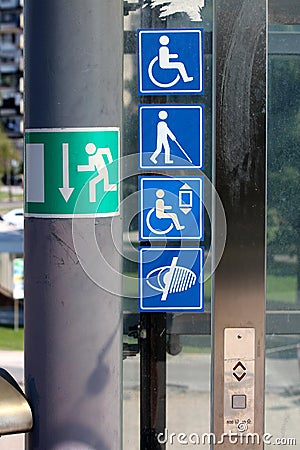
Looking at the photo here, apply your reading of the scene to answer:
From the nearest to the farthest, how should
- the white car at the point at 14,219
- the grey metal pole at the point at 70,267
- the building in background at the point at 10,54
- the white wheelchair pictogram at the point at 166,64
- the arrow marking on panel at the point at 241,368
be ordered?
1. the grey metal pole at the point at 70,267
2. the white wheelchair pictogram at the point at 166,64
3. the arrow marking on panel at the point at 241,368
4. the white car at the point at 14,219
5. the building in background at the point at 10,54

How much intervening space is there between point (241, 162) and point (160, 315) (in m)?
0.69

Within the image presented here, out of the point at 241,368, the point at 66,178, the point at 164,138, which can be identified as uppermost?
the point at 164,138

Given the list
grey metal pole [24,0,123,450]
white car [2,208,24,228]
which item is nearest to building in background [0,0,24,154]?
white car [2,208,24,228]

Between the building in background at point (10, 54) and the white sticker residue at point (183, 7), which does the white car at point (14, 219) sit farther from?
the building in background at point (10, 54)

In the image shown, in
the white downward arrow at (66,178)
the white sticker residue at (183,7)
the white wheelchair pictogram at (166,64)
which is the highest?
the white sticker residue at (183,7)

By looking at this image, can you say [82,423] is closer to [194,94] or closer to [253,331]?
[253,331]

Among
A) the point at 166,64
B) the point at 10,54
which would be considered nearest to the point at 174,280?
the point at 166,64

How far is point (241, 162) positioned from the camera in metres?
3.63

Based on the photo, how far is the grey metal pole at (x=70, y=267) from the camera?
3314mm

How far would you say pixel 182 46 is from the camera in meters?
3.54

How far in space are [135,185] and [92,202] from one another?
35 centimetres

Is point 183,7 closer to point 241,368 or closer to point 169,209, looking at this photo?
point 169,209

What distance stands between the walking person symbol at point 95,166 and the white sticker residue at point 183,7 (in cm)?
65

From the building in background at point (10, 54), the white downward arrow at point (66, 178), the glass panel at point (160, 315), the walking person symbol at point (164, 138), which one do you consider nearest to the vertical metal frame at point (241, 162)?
the glass panel at point (160, 315)
